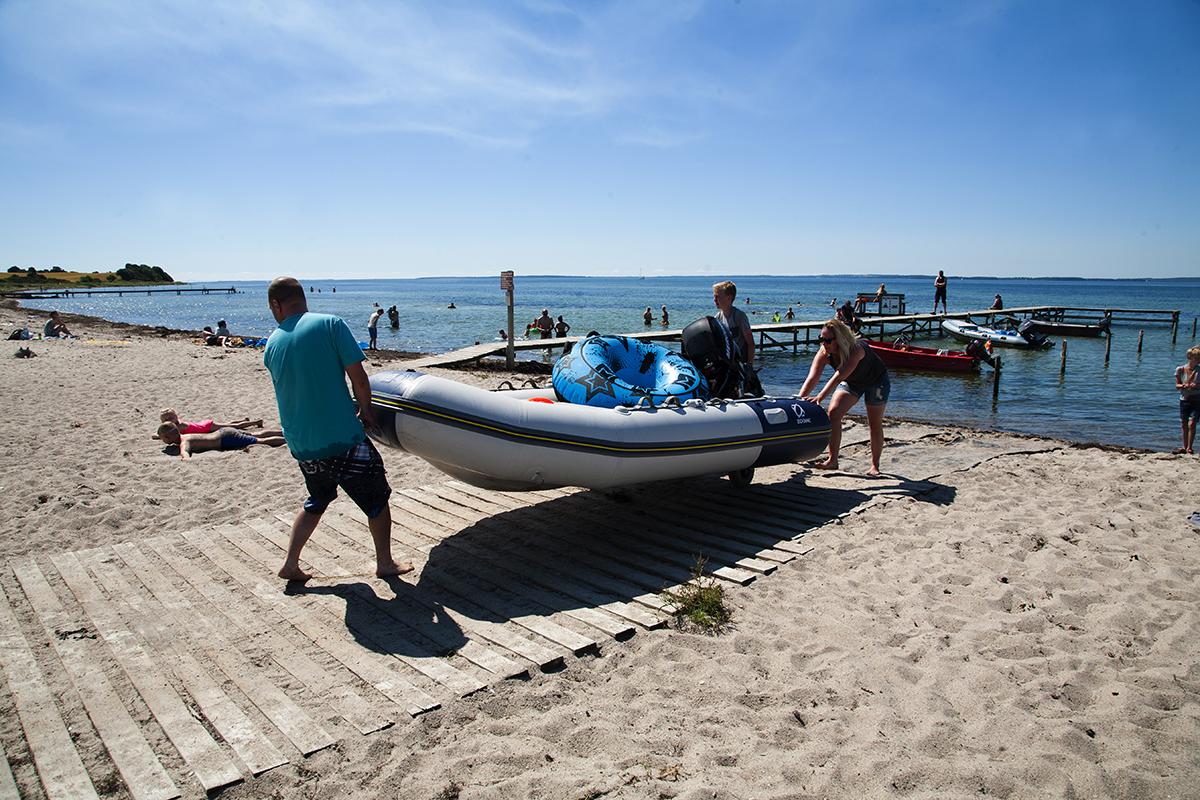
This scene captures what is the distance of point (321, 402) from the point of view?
381 centimetres

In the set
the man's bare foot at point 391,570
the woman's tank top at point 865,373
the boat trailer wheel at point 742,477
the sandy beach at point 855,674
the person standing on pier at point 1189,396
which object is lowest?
the sandy beach at point 855,674

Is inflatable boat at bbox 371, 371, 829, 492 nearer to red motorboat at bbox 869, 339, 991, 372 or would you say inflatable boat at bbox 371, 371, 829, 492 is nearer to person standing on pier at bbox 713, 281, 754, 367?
person standing on pier at bbox 713, 281, 754, 367

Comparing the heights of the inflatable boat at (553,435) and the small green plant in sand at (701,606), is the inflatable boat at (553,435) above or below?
above

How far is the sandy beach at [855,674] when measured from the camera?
2598 millimetres

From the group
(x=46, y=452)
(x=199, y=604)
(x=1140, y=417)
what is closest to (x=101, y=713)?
(x=199, y=604)

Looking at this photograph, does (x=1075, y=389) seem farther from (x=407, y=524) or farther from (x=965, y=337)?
(x=407, y=524)

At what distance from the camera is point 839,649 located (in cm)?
352

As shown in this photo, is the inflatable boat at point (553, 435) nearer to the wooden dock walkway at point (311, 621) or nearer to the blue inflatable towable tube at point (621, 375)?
the blue inflatable towable tube at point (621, 375)

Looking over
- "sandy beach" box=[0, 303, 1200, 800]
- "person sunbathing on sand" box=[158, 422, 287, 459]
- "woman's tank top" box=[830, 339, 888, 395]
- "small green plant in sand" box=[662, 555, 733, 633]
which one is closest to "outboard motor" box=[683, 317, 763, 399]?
"woman's tank top" box=[830, 339, 888, 395]

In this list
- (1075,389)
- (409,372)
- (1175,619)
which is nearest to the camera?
(1175,619)

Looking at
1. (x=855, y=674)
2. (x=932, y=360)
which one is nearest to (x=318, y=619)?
(x=855, y=674)

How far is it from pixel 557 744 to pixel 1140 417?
14694 millimetres

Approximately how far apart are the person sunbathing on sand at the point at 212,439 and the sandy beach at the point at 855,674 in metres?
0.88

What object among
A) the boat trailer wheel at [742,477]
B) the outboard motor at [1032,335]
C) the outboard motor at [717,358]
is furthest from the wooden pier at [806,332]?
the boat trailer wheel at [742,477]
